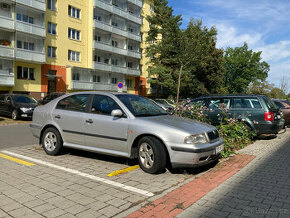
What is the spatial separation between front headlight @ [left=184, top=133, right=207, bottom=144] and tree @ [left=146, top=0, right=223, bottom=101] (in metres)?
21.9

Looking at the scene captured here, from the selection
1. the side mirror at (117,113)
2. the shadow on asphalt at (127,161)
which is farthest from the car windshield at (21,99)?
the side mirror at (117,113)

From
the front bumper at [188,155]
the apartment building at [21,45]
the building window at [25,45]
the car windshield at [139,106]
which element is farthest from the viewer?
the building window at [25,45]

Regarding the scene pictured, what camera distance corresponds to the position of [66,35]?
1216 inches

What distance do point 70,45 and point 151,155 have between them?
29390 mm

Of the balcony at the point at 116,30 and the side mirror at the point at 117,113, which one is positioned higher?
the balcony at the point at 116,30

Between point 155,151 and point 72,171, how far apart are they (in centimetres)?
169

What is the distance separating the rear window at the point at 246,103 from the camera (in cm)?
876

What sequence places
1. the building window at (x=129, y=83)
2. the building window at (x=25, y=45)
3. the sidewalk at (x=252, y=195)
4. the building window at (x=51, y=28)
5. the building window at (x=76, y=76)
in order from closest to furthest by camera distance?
the sidewalk at (x=252, y=195)
the building window at (x=25, y=45)
the building window at (x=51, y=28)
the building window at (x=76, y=76)
the building window at (x=129, y=83)

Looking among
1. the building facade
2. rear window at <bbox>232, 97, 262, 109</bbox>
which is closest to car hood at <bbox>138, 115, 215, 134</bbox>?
rear window at <bbox>232, 97, 262, 109</bbox>

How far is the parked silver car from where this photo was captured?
469 cm

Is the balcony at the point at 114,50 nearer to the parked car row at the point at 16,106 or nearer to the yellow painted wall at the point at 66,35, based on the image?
the yellow painted wall at the point at 66,35

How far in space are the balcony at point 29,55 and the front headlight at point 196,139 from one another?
2528cm

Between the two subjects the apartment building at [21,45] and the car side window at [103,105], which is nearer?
the car side window at [103,105]

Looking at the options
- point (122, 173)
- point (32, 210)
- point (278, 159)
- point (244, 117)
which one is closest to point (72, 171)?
point (122, 173)
